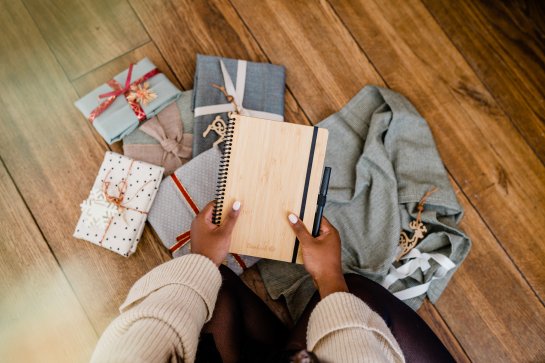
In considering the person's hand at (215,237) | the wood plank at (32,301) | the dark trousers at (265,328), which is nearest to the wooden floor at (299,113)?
the wood plank at (32,301)

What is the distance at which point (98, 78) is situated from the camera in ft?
3.34

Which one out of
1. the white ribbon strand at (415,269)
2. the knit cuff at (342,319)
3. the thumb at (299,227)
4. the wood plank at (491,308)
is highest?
the thumb at (299,227)

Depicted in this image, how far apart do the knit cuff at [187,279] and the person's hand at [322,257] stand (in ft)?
Answer: 0.57

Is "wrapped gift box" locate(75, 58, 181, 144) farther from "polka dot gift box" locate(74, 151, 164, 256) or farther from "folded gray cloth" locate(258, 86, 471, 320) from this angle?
"folded gray cloth" locate(258, 86, 471, 320)

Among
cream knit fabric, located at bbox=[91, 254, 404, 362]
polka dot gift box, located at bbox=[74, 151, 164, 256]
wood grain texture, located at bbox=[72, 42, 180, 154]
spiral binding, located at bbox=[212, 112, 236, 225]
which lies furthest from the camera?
wood grain texture, located at bbox=[72, 42, 180, 154]

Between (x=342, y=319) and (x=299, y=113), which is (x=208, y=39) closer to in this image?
(x=299, y=113)

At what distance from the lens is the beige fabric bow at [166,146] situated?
944mm

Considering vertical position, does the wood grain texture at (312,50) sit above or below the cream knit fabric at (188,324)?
above

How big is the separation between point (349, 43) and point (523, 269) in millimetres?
761

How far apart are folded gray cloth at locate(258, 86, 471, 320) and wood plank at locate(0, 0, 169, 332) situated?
0.39 m

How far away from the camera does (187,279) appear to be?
66 cm

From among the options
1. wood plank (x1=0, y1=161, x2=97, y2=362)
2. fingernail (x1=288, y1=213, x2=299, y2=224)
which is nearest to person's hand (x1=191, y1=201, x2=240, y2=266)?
fingernail (x1=288, y1=213, x2=299, y2=224)

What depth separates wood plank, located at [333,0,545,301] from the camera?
101 cm

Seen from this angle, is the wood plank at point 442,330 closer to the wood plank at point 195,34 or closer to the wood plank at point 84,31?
the wood plank at point 195,34
